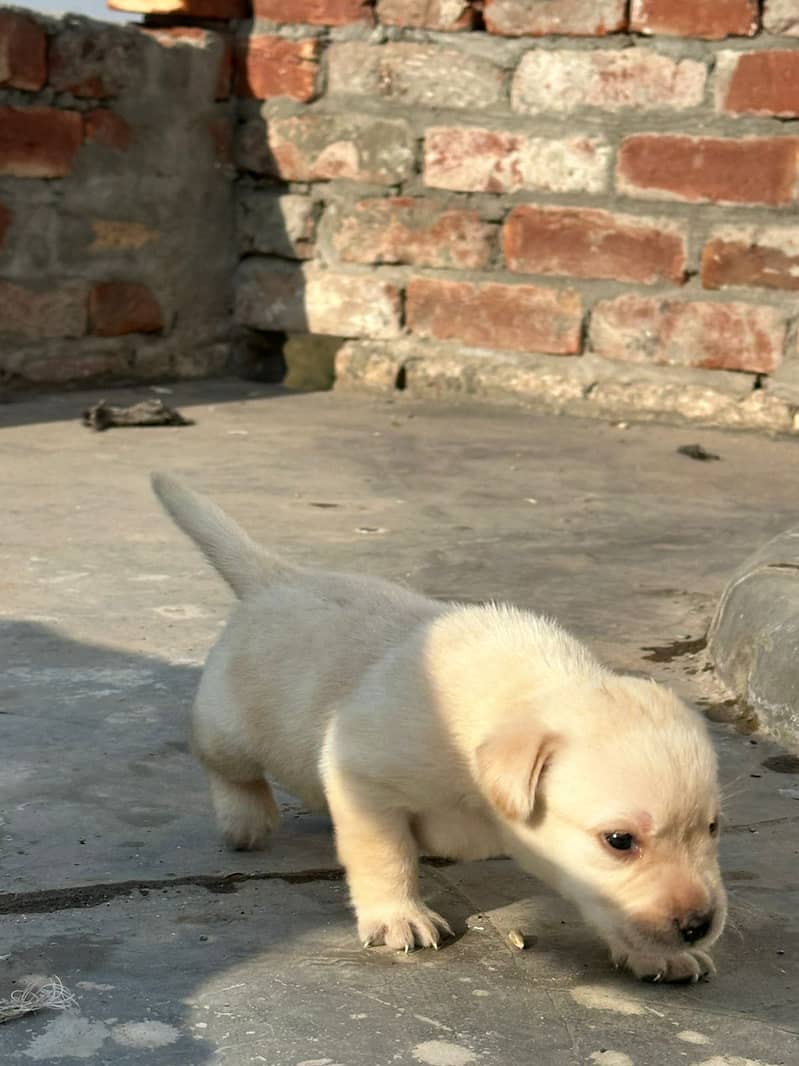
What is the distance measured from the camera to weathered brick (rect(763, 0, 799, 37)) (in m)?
5.80

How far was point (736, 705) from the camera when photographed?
129 inches

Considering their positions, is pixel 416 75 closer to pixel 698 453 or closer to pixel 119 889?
pixel 698 453

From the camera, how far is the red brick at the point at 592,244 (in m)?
6.11

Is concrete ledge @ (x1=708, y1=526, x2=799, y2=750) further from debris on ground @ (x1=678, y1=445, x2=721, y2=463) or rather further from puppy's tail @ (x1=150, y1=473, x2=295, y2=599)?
debris on ground @ (x1=678, y1=445, x2=721, y2=463)

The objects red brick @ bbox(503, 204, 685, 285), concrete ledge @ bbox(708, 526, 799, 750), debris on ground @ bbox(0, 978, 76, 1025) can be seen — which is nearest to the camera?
debris on ground @ bbox(0, 978, 76, 1025)

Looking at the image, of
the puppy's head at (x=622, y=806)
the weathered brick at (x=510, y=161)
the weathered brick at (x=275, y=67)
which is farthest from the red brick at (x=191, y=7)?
the puppy's head at (x=622, y=806)

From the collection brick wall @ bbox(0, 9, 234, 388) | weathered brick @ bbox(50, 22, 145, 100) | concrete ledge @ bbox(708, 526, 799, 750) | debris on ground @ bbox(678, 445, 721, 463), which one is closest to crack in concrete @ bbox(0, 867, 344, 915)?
A: concrete ledge @ bbox(708, 526, 799, 750)

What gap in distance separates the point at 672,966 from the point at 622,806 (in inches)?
9.5

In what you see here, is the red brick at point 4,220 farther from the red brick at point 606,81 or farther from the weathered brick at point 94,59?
the red brick at point 606,81

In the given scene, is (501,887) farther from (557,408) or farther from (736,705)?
(557,408)

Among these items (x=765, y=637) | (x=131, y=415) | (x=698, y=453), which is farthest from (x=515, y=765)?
(x=131, y=415)

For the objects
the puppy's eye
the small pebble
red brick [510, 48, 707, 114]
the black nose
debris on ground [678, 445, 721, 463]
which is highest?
red brick [510, 48, 707, 114]

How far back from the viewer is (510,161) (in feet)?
20.8

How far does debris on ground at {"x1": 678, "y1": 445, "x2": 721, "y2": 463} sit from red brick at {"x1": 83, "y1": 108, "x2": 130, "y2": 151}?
2.42m
